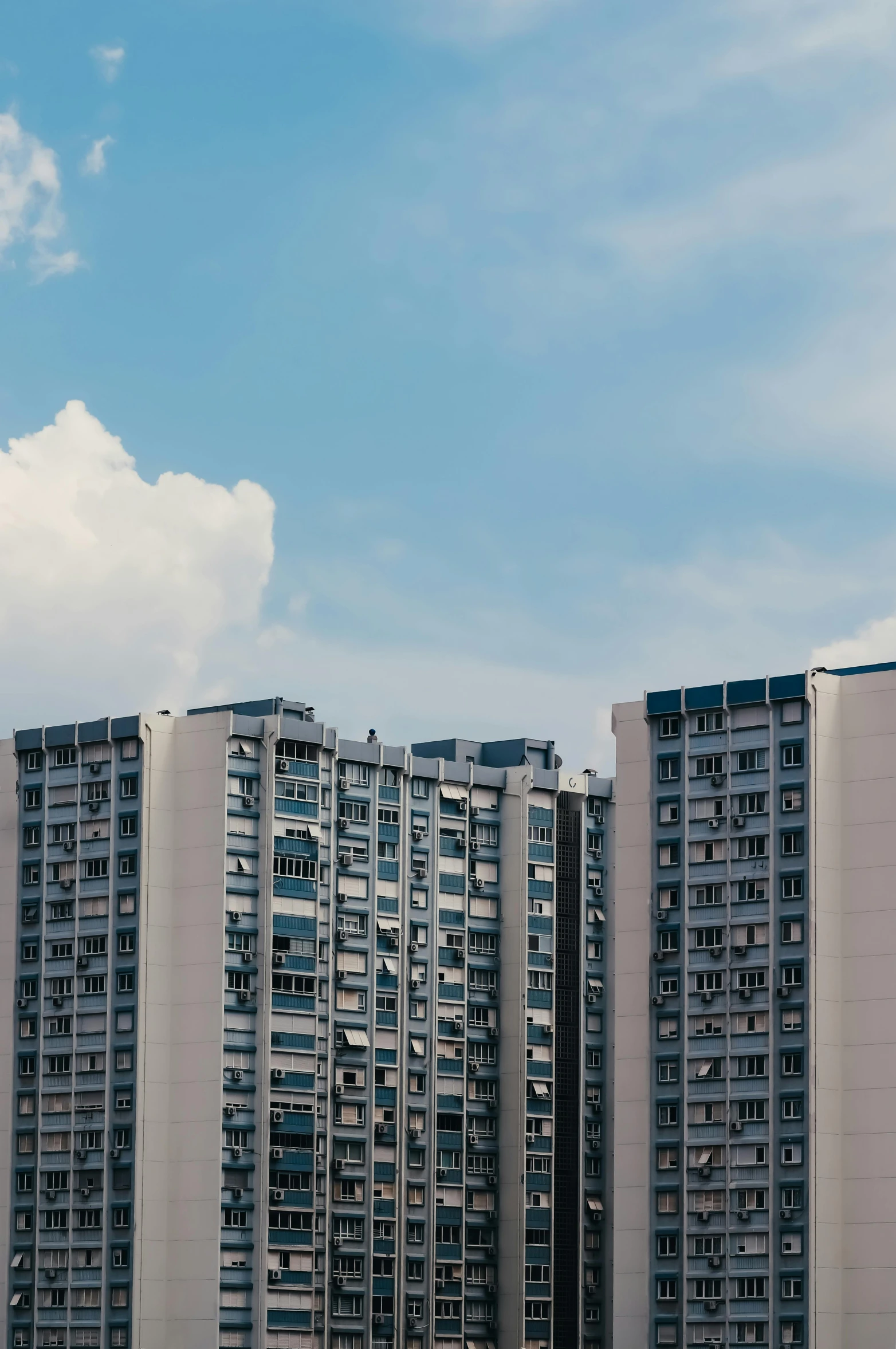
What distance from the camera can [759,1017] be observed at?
113625 mm

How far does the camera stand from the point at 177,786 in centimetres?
12912

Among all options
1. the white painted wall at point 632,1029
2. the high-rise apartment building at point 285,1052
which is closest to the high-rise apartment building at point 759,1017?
the white painted wall at point 632,1029

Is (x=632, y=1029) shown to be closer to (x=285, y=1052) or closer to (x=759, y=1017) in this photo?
(x=759, y=1017)

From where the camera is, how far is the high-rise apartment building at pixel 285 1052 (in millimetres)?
125375

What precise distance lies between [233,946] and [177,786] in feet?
26.9

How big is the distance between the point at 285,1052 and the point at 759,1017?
2532 centimetres

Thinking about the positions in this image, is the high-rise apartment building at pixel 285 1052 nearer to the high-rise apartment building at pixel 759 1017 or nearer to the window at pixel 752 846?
the high-rise apartment building at pixel 759 1017

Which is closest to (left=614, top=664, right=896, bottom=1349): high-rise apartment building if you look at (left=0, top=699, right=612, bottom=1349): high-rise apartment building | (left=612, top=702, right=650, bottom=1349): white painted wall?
(left=612, top=702, right=650, bottom=1349): white painted wall

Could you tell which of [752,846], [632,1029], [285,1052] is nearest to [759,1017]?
[632,1029]

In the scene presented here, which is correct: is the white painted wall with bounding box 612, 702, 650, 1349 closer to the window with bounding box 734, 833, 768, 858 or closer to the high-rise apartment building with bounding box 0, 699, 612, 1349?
the window with bounding box 734, 833, 768, 858

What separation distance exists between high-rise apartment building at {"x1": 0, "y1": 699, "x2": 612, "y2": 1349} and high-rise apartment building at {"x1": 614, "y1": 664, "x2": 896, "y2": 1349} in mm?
18983

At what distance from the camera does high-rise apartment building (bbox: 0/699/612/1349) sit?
12538 centimetres

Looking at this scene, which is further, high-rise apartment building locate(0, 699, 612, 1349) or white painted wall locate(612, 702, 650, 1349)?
high-rise apartment building locate(0, 699, 612, 1349)

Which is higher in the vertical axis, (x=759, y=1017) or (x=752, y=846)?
(x=752, y=846)
